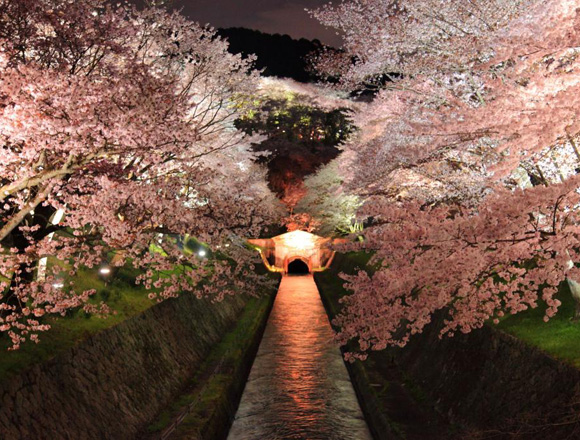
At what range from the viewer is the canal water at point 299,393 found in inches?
493

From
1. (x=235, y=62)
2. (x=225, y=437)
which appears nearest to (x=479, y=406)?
(x=225, y=437)

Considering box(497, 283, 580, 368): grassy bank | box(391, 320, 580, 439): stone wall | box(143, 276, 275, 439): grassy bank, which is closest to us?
box(391, 320, 580, 439): stone wall

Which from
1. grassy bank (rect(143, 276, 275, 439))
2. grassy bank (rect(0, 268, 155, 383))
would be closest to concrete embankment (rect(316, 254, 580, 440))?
grassy bank (rect(143, 276, 275, 439))

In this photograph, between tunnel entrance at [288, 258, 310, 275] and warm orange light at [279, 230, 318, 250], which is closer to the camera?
warm orange light at [279, 230, 318, 250]

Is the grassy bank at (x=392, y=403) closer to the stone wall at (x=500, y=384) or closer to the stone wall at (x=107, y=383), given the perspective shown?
the stone wall at (x=500, y=384)

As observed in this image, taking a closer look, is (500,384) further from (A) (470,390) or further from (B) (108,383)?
(B) (108,383)

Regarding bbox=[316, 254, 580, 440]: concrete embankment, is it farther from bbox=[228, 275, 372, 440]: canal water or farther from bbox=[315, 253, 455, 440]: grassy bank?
bbox=[228, 275, 372, 440]: canal water

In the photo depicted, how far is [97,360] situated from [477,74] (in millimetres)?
11896

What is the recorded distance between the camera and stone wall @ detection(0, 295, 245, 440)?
302 inches

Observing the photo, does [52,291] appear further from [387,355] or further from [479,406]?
[387,355]

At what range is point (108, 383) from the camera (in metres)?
9.99

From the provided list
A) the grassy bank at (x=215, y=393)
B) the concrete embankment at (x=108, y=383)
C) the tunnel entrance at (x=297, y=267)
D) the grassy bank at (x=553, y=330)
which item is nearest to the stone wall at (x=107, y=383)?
the concrete embankment at (x=108, y=383)

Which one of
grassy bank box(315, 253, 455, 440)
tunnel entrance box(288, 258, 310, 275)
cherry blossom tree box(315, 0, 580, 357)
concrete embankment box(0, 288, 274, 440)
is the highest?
cherry blossom tree box(315, 0, 580, 357)

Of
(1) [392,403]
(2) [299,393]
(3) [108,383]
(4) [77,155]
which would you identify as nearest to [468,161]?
(1) [392,403]
